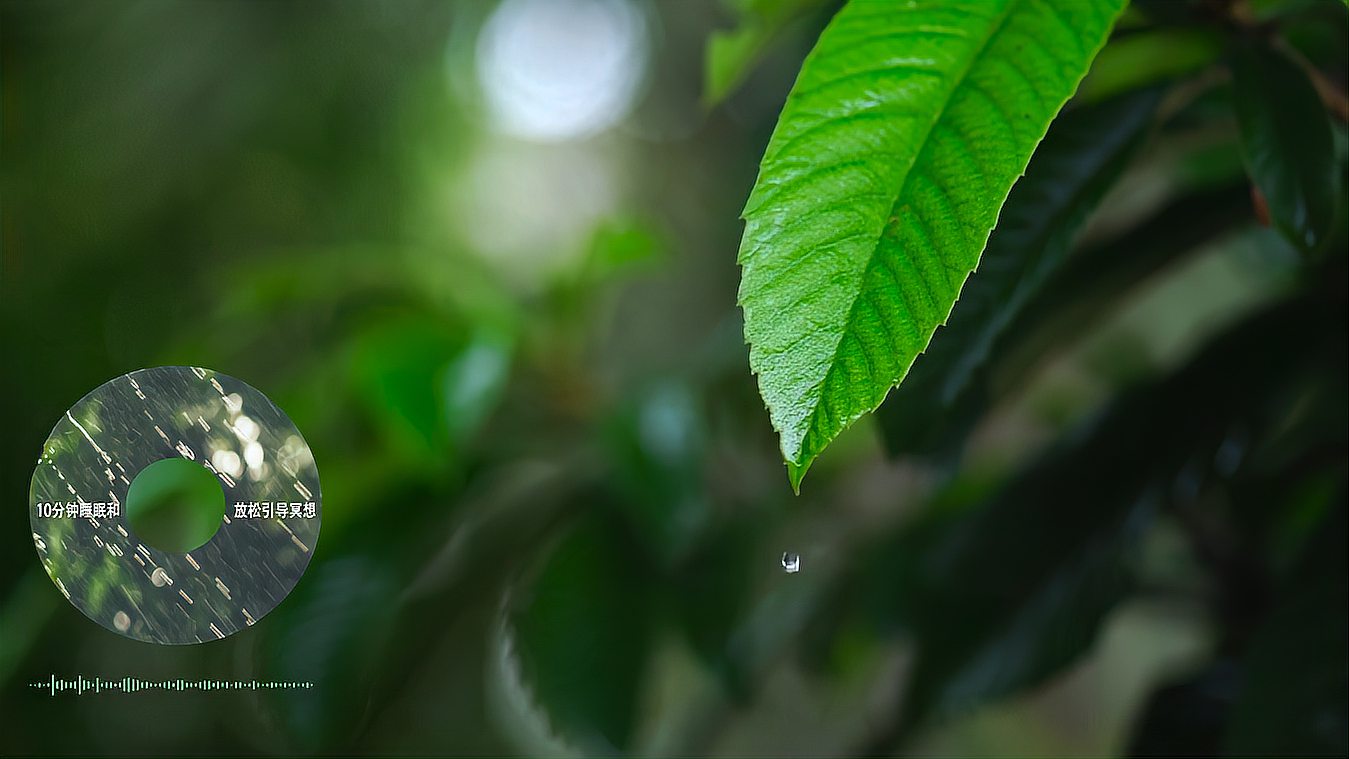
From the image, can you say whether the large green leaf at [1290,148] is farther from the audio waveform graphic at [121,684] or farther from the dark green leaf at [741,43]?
the audio waveform graphic at [121,684]

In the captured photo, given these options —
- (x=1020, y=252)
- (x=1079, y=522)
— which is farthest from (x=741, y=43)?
(x=1079, y=522)

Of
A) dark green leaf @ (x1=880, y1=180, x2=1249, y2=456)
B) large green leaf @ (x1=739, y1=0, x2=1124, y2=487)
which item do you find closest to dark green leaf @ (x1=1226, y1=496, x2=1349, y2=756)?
dark green leaf @ (x1=880, y1=180, x2=1249, y2=456)

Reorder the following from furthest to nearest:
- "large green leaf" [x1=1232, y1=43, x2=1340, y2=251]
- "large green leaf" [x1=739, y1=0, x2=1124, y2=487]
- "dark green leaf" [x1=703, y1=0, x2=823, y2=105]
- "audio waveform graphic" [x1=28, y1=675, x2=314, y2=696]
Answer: "audio waveform graphic" [x1=28, y1=675, x2=314, y2=696] → "dark green leaf" [x1=703, y1=0, x2=823, y2=105] → "large green leaf" [x1=1232, y1=43, x2=1340, y2=251] → "large green leaf" [x1=739, y1=0, x2=1124, y2=487]

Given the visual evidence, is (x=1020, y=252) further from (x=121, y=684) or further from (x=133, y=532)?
(x=121, y=684)

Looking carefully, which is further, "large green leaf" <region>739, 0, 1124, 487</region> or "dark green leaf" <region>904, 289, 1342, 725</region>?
"dark green leaf" <region>904, 289, 1342, 725</region>

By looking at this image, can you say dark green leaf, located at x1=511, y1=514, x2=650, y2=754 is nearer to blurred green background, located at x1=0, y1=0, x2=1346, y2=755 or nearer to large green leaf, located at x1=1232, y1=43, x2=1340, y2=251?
blurred green background, located at x1=0, y1=0, x2=1346, y2=755

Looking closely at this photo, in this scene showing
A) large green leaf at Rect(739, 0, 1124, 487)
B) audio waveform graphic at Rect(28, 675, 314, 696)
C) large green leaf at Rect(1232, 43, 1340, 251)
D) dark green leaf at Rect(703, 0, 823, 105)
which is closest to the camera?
large green leaf at Rect(739, 0, 1124, 487)

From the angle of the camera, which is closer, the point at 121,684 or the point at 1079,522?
the point at 1079,522

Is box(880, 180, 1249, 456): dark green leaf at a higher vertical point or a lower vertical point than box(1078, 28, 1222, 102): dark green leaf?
lower
